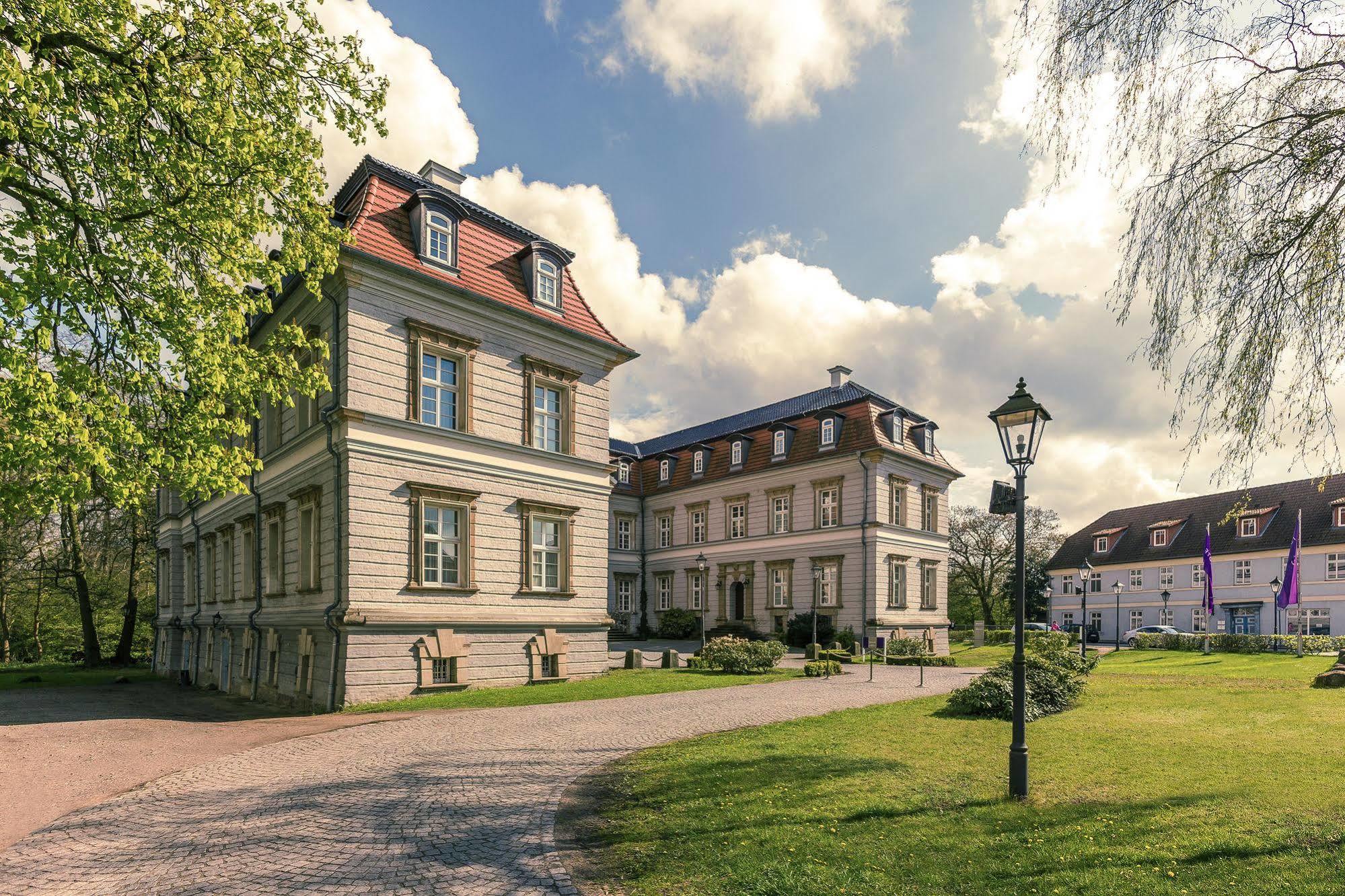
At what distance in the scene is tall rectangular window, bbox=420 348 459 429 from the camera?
1784cm

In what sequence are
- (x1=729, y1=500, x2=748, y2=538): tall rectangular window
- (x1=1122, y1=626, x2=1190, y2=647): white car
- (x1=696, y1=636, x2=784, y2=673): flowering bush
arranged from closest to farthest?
(x1=696, y1=636, x2=784, y2=673): flowering bush < (x1=729, y1=500, x2=748, y2=538): tall rectangular window < (x1=1122, y1=626, x2=1190, y2=647): white car

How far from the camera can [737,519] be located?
39.6 m

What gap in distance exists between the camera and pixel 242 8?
11.1 meters

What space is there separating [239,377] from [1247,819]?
13.5 m

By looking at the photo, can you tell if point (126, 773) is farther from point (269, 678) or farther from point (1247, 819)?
point (1247, 819)

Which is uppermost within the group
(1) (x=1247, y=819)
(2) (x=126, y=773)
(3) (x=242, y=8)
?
(3) (x=242, y=8)

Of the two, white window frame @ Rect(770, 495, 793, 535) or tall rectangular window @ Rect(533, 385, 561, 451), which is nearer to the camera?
tall rectangular window @ Rect(533, 385, 561, 451)

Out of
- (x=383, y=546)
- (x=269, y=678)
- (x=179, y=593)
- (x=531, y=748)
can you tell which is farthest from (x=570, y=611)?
(x=179, y=593)

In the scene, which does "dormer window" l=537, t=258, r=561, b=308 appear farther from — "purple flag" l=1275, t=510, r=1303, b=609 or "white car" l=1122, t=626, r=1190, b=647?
"white car" l=1122, t=626, r=1190, b=647

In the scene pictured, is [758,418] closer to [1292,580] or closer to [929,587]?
[929,587]

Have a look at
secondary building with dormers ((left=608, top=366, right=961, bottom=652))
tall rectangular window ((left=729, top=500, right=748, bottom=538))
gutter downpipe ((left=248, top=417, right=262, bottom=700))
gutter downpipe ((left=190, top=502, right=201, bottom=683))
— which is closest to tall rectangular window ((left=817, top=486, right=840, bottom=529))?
secondary building with dormers ((left=608, top=366, right=961, bottom=652))

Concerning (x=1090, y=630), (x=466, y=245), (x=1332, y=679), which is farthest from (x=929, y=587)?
(x=466, y=245)

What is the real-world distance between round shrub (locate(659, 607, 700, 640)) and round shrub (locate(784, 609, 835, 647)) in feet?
20.2

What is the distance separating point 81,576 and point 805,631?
31.3 meters
